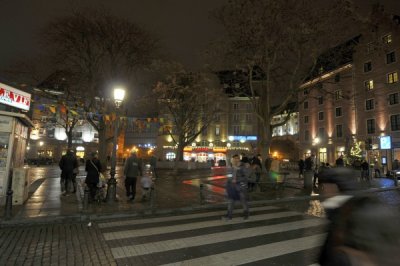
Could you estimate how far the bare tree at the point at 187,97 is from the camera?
2452 cm

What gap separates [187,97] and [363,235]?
28413mm

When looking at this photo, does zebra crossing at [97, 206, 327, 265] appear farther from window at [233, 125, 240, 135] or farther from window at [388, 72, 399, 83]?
window at [233, 125, 240, 135]

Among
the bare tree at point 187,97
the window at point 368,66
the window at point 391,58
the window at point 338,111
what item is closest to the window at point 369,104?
the window at point 368,66

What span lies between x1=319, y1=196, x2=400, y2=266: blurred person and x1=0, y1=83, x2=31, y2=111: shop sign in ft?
42.0

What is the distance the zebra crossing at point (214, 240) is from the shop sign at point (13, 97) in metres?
7.09

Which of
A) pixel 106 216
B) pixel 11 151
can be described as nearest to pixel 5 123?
pixel 11 151

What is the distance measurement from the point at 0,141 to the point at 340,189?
11879 mm

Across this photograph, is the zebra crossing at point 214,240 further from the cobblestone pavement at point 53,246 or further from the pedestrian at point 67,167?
the pedestrian at point 67,167

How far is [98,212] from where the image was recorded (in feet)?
30.7

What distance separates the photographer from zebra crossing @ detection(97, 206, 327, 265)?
5.36m

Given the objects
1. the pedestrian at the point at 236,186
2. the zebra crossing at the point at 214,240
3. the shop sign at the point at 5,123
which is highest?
the shop sign at the point at 5,123

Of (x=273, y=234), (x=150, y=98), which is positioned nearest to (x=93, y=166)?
(x=273, y=234)

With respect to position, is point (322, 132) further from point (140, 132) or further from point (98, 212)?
point (98, 212)

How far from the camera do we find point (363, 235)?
193 centimetres
